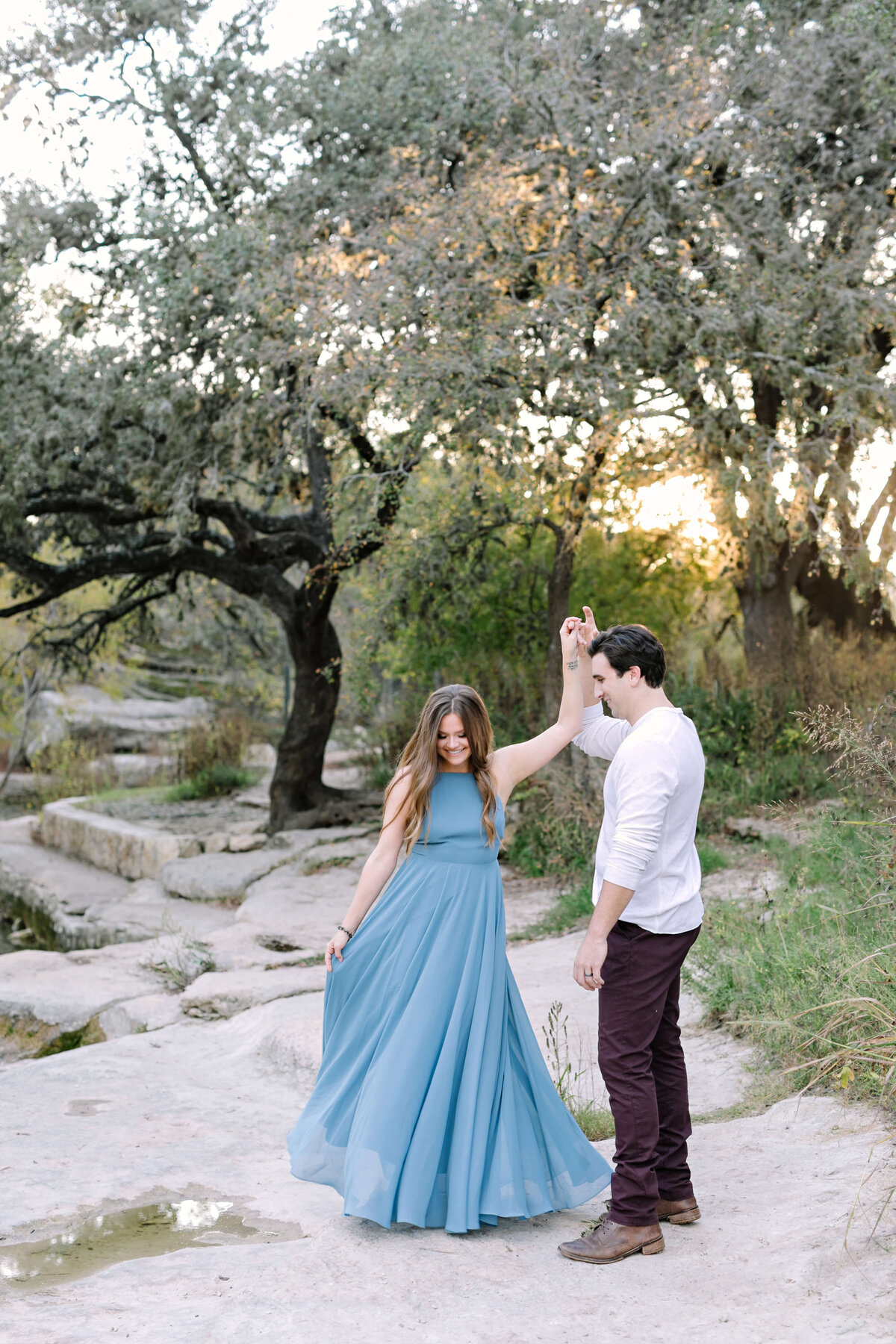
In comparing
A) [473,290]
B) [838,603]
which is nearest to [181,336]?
[473,290]

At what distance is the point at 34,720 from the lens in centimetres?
2333

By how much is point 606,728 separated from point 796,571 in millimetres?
9150

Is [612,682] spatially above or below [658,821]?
above

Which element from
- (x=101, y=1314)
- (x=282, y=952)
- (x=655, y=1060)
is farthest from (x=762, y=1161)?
(x=282, y=952)

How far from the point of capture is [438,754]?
11.2ft

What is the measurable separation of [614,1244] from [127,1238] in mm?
1465

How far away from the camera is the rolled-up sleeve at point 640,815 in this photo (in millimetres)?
2836

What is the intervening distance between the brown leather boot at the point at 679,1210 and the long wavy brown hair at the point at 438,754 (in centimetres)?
109

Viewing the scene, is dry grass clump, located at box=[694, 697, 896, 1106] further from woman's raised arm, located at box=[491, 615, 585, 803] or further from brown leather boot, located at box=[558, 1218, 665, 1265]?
woman's raised arm, located at box=[491, 615, 585, 803]

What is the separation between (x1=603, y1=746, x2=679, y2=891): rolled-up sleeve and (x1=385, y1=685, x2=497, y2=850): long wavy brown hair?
0.59 metres

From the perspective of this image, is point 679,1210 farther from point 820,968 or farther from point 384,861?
point 820,968

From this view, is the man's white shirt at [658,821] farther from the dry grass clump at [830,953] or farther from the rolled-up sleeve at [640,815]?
the dry grass clump at [830,953]

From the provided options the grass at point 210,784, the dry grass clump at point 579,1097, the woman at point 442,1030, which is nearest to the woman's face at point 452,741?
the woman at point 442,1030

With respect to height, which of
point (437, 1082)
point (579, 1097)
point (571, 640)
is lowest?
point (579, 1097)
